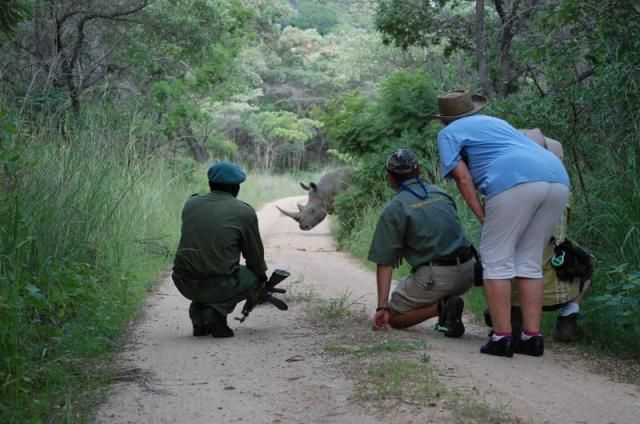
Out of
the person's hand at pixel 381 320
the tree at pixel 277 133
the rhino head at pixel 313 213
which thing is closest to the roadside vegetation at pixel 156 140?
the person's hand at pixel 381 320

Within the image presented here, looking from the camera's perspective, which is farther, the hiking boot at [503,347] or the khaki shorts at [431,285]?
the khaki shorts at [431,285]

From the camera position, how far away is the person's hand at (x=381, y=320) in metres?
6.95

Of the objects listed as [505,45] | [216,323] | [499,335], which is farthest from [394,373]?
[505,45]

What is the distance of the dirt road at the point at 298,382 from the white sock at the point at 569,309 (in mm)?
356

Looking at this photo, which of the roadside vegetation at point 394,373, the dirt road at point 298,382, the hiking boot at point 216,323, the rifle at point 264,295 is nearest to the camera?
the roadside vegetation at point 394,373

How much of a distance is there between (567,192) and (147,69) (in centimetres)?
1211

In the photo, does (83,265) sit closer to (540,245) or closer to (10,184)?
(10,184)

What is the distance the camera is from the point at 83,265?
7.33 metres

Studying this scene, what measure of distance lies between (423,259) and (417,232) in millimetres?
214

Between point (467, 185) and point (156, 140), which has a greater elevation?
point (467, 185)

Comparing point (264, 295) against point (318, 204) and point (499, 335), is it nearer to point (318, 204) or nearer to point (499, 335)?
point (499, 335)

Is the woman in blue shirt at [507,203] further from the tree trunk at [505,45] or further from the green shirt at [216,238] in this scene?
the tree trunk at [505,45]

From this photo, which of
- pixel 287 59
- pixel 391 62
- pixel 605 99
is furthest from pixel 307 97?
pixel 605 99

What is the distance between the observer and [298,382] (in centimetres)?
555
